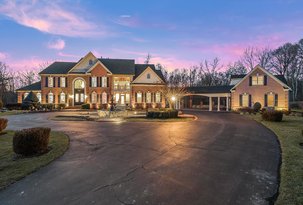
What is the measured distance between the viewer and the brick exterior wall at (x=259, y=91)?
30.0 metres

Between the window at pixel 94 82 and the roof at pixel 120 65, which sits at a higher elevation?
the roof at pixel 120 65

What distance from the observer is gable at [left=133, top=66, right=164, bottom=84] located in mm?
40469

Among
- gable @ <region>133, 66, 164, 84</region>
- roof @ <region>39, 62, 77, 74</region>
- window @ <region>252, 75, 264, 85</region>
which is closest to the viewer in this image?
window @ <region>252, 75, 264, 85</region>

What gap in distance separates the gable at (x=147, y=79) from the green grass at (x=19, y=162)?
31210mm

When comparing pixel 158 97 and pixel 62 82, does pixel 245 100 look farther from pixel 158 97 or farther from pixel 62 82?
pixel 62 82

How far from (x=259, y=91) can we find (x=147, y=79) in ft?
65.6

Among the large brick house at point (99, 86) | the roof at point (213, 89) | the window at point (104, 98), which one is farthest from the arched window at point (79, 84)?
the roof at point (213, 89)

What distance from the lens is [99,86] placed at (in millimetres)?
39969

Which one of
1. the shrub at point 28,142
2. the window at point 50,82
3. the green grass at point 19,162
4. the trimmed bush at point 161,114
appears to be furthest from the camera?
the window at point 50,82

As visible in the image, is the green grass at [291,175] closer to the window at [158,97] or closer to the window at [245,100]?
the window at [245,100]

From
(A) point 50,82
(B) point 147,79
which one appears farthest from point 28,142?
(A) point 50,82

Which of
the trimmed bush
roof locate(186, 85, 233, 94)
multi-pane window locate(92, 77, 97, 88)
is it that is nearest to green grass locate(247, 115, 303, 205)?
the trimmed bush

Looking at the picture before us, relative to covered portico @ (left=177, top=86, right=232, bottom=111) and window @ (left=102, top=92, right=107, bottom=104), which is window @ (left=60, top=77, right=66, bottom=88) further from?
covered portico @ (left=177, top=86, right=232, bottom=111)

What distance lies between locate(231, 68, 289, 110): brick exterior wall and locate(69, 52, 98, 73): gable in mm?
27632
